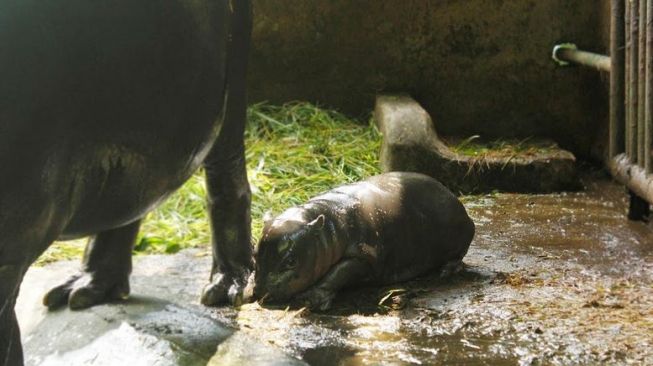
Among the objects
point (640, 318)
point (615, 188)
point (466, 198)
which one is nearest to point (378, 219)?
point (640, 318)

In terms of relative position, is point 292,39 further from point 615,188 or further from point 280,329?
point 280,329

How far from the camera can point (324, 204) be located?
3.62 metres

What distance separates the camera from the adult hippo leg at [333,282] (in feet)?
11.3

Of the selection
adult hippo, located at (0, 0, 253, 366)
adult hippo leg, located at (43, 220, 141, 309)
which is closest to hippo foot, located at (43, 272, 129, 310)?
adult hippo leg, located at (43, 220, 141, 309)

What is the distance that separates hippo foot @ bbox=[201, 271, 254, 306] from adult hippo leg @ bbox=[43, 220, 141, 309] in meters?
0.32

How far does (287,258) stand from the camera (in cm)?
339

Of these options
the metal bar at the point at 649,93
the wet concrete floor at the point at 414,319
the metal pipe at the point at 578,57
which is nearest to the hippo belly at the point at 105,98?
the wet concrete floor at the point at 414,319

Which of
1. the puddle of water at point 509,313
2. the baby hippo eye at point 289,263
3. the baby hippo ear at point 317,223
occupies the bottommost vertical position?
the puddle of water at point 509,313

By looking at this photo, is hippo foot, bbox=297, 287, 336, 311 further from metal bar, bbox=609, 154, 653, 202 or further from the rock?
the rock

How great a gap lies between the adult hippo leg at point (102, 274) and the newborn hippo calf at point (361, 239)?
0.53 m

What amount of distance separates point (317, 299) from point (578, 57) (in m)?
3.30

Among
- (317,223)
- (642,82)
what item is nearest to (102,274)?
(317,223)

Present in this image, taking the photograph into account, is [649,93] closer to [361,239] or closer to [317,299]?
[361,239]

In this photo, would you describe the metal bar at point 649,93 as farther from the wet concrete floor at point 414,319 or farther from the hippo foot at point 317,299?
the hippo foot at point 317,299
